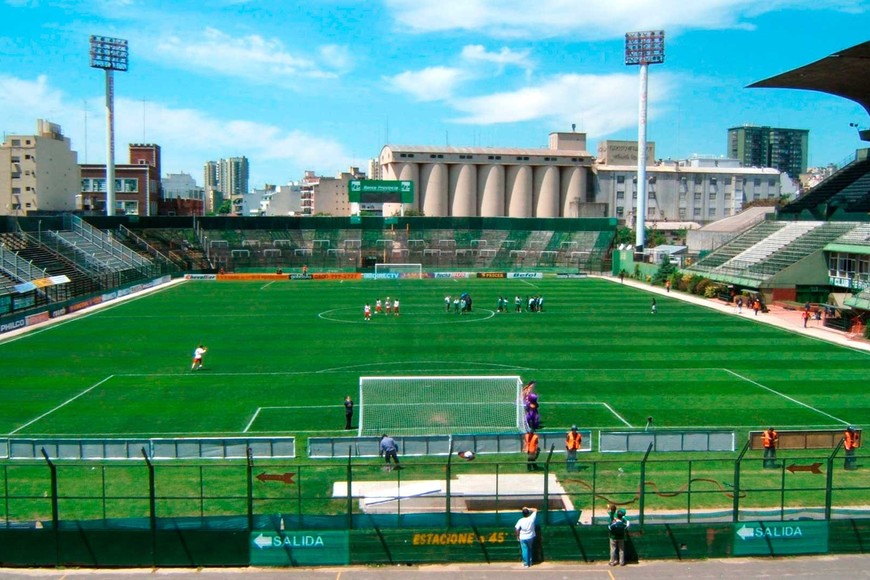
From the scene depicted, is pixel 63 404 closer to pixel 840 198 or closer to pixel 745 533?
pixel 745 533

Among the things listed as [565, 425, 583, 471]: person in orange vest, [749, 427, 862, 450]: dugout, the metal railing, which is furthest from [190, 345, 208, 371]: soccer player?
[749, 427, 862, 450]: dugout

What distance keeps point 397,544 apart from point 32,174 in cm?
8559

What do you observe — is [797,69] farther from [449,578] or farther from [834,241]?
[449,578]

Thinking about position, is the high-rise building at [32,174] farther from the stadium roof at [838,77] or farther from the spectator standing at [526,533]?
the spectator standing at [526,533]

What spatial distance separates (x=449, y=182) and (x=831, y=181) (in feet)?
230

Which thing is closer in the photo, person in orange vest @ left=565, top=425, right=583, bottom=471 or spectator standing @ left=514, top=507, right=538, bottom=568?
spectator standing @ left=514, top=507, right=538, bottom=568

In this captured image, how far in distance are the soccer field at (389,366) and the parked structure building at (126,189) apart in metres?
67.4

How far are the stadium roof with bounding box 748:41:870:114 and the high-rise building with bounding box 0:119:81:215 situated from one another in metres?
71.8

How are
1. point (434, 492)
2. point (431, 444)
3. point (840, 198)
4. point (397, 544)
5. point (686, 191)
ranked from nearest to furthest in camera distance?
point (397, 544)
point (434, 492)
point (431, 444)
point (840, 198)
point (686, 191)

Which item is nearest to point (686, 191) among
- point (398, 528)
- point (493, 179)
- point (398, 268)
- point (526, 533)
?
point (493, 179)

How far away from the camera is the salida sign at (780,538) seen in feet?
52.1

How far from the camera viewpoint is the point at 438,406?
83.8ft

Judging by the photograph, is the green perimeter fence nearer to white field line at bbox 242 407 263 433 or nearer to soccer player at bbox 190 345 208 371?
white field line at bbox 242 407 263 433

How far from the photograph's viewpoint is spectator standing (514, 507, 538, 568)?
49.7 ft
